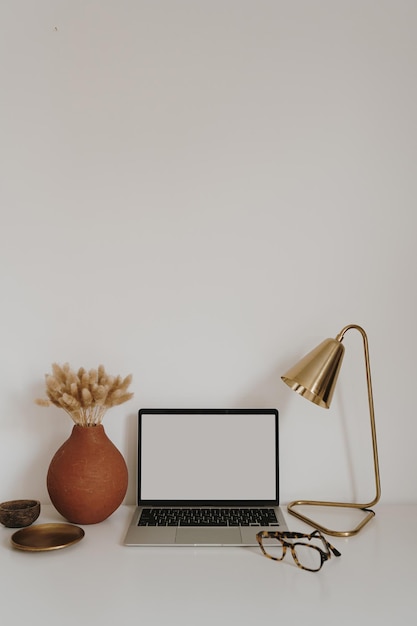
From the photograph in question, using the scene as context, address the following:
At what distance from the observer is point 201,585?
3.22 feet

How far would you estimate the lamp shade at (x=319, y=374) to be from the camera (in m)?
1.27

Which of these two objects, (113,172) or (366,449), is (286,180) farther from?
(366,449)

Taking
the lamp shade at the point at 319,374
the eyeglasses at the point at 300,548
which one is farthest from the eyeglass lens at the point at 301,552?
the lamp shade at the point at 319,374

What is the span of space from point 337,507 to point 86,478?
1.93ft

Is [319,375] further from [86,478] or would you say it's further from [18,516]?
[18,516]

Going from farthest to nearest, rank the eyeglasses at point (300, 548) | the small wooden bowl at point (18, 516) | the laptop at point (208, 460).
A: the laptop at point (208, 460) < the small wooden bowl at point (18, 516) < the eyeglasses at point (300, 548)

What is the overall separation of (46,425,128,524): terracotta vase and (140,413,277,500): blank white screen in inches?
3.8

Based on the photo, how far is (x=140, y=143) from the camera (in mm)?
1439

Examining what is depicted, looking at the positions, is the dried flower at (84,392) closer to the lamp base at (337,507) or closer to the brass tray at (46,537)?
the brass tray at (46,537)

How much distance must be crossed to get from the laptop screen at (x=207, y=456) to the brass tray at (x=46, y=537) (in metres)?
0.20

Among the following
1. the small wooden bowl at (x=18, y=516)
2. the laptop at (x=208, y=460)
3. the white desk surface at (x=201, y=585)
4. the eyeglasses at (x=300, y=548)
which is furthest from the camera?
the laptop at (x=208, y=460)

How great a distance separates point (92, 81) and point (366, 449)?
3.65 ft

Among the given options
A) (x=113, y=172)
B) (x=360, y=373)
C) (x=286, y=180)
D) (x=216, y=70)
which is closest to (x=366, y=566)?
(x=360, y=373)

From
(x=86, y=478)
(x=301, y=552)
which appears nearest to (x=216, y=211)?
(x=86, y=478)
